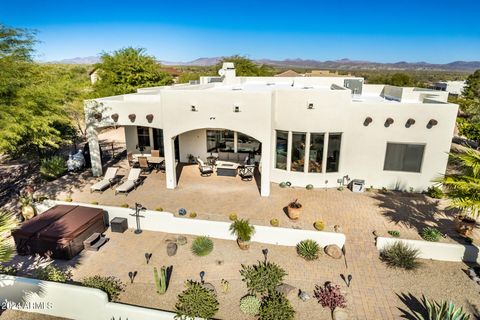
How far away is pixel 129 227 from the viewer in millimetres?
12852

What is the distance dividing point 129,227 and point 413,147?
15.6m

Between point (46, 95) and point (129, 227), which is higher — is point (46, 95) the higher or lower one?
the higher one

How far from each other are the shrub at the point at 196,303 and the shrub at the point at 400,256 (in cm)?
655

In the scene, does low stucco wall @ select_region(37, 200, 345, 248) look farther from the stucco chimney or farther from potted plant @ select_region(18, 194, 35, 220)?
the stucco chimney

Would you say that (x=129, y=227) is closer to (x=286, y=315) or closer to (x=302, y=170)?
(x=286, y=315)

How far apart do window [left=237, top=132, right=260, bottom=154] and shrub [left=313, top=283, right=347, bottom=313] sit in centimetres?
1211

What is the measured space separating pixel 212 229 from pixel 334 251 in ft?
16.3

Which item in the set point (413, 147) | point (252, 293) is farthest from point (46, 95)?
point (413, 147)

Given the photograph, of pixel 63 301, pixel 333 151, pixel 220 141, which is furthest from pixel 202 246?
pixel 220 141

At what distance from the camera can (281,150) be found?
679 inches

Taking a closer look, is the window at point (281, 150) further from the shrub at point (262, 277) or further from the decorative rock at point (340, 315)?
the decorative rock at point (340, 315)

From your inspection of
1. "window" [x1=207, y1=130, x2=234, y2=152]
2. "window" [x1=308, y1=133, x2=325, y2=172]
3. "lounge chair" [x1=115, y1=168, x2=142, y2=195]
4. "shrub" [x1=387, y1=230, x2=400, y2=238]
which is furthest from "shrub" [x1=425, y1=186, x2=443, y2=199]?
"lounge chair" [x1=115, y1=168, x2=142, y2=195]

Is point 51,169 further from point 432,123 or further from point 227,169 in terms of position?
point 432,123

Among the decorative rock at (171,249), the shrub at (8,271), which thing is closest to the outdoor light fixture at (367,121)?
the decorative rock at (171,249)
